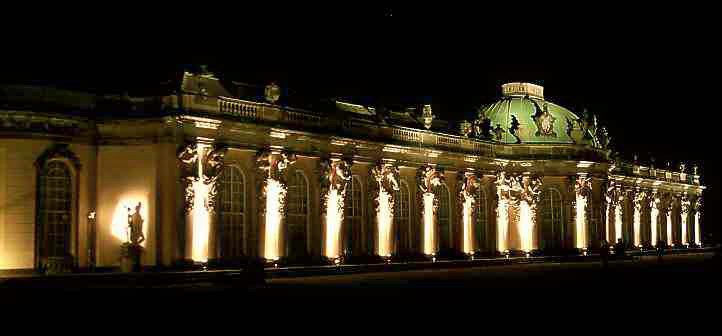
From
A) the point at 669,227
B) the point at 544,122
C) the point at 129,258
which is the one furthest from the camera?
the point at 669,227

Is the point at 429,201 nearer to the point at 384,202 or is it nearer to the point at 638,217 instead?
the point at 384,202

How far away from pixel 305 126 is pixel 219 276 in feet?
43.8

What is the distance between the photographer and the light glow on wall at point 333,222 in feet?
159

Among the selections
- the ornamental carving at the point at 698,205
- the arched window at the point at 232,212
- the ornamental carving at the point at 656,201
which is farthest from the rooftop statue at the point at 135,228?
the ornamental carving at the point at 698,205

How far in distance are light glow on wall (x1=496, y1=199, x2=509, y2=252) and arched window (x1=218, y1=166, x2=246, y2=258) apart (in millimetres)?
22206

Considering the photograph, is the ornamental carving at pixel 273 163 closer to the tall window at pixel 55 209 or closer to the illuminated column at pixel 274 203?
the illuminated column at pixel 274 203

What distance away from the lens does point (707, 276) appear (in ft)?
123

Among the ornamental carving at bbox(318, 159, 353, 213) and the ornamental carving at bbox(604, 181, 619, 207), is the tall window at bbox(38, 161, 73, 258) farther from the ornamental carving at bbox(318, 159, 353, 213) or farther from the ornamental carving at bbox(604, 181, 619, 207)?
the ornamental carving at bbox(604, 181, 619, 207)

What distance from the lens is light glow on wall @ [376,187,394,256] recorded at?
5219 centimetres

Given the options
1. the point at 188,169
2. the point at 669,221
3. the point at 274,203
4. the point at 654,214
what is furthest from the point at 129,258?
the point at 669,221

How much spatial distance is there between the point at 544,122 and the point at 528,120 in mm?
1152

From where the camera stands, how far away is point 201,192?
41.7m

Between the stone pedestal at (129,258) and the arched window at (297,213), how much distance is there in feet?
26.5

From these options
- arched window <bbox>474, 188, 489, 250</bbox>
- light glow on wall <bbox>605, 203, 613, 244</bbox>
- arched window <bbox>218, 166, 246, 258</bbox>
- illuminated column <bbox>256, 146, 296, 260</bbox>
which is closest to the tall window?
arched window <bbox>218, 166, 246, 258</bbox>
